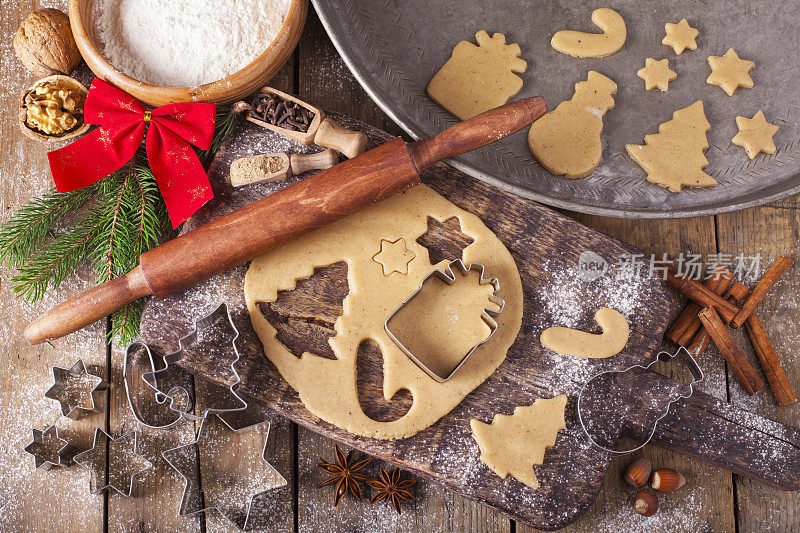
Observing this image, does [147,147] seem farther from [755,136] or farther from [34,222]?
[755,136]

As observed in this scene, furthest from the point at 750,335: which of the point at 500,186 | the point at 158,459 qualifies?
the point at 158,459

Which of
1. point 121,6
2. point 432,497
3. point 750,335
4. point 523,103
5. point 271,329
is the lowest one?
point 432,497

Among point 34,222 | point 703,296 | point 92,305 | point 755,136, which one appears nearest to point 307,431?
point 92,305

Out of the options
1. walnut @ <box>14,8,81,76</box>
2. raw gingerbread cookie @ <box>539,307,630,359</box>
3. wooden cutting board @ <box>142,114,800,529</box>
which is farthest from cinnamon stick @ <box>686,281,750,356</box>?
walnut @ <box>14,8,81,76</box>

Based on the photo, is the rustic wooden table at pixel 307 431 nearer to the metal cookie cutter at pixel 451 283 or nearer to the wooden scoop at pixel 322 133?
the wooden scoop at pixel 322 133

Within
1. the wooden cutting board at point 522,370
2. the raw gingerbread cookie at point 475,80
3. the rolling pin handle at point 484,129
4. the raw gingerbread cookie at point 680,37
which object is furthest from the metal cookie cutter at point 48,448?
the raw gingerbread cookie at point 680,37

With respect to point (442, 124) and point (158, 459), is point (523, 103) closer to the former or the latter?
point (442, 124)
